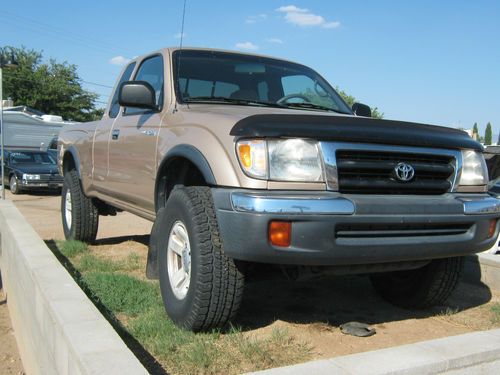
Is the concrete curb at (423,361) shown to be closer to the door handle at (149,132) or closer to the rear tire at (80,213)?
the door handle at (149,132)

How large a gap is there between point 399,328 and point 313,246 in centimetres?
125

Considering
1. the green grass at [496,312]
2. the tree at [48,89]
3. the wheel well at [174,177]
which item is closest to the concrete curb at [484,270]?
the green grass at [496,312]

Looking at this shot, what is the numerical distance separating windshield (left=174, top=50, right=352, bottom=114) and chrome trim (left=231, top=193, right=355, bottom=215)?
4.71 feet

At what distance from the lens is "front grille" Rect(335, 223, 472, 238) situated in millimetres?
2805

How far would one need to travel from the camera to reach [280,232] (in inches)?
106

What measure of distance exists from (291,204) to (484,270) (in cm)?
287

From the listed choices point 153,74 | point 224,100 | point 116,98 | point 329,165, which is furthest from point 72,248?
point 329,165

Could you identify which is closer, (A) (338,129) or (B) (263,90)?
(A) (338,129)

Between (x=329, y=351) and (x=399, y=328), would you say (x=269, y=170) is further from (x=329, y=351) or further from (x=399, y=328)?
(x=399, y=328)

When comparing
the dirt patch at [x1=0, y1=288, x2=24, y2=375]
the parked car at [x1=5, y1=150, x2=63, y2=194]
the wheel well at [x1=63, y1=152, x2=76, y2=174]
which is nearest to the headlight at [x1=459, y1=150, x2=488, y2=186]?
the dirt patch at [x1=0, y1=288, x2=24, y2=375]

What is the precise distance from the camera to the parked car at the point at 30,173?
16.2 meters

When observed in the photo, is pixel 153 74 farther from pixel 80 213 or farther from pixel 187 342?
pixel 187 342

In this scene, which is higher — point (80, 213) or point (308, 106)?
point (308, 106)

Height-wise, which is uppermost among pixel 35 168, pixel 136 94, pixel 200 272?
pixel 136 94
